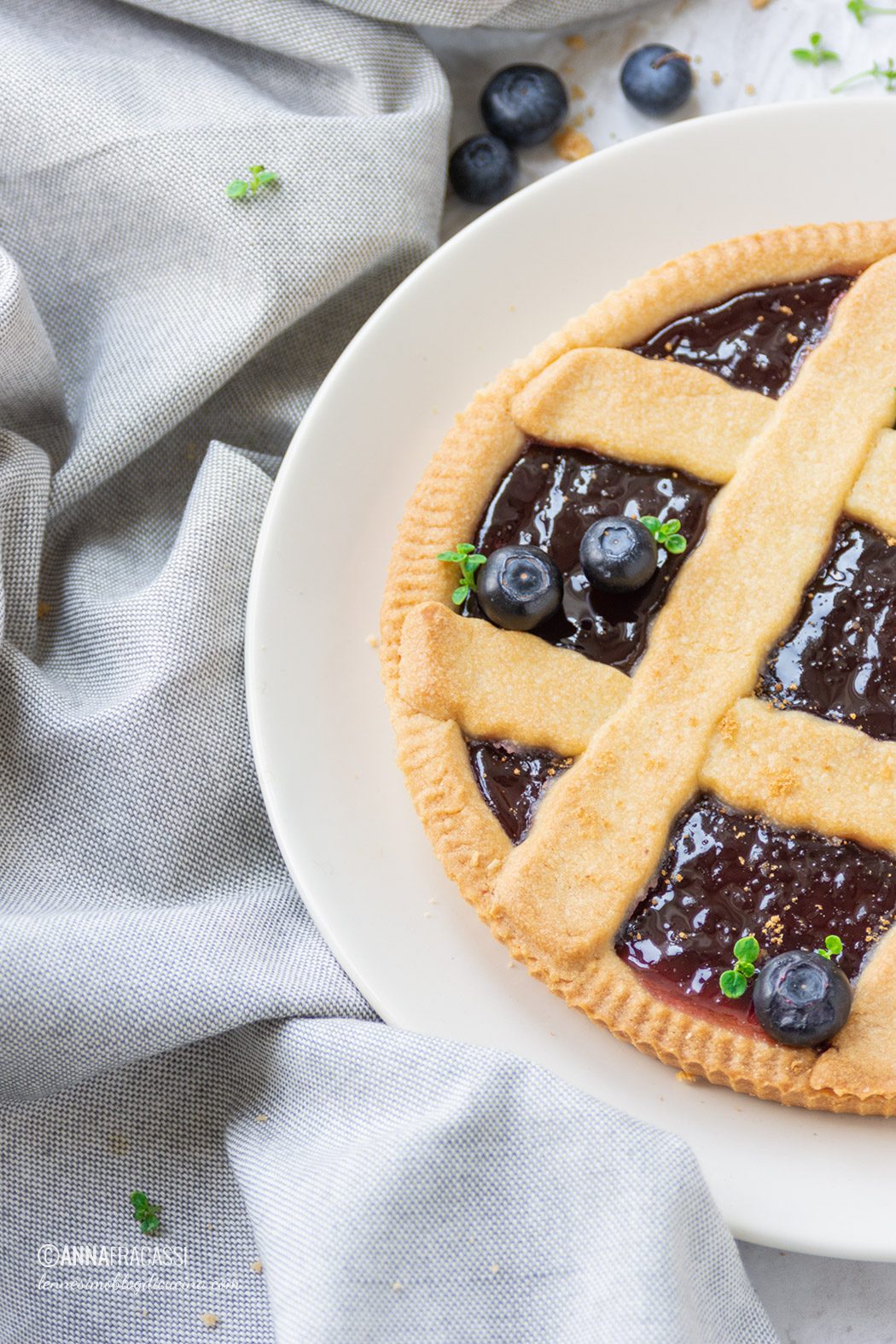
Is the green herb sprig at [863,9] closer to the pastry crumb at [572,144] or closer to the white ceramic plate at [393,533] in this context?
the white ceramic plate at [393,533]

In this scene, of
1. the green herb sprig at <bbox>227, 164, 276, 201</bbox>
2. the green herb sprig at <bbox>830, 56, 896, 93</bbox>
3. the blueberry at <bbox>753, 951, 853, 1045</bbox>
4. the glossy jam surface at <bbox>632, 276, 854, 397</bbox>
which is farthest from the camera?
the green herb sprig at <bbox>830, 56, 896, 93</bbox>

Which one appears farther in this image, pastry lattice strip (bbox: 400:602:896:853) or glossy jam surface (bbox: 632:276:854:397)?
glossy jam surface (bbox: 632:276:854:397)

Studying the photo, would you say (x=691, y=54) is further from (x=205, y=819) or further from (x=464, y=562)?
(x=205, y=819)

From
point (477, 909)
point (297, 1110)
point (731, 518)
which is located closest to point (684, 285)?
point (731, 518)

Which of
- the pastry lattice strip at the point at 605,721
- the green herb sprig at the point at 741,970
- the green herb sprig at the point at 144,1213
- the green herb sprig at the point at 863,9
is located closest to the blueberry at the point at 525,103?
the green herb sprig at the point at 863,9

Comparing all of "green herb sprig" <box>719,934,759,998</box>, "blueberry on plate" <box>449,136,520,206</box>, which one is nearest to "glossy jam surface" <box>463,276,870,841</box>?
"green herb sprig" <box>719,934,759,998</box>

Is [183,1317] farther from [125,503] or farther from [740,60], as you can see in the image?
[740,60]

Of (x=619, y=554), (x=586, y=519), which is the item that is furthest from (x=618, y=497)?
(x=619, y=554)

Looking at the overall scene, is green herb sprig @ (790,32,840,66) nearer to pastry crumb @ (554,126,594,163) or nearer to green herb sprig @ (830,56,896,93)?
green herb sprig @ (830,56,896,93)
